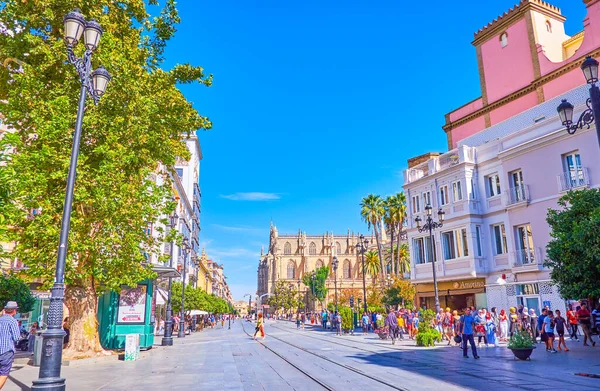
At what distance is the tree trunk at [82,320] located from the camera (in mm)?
15266

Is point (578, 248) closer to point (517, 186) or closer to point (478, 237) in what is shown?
point (517, 186)

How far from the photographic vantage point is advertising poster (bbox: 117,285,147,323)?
18469mm

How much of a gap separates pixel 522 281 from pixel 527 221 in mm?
3384

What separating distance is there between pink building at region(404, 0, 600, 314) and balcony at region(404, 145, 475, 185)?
0.07 m

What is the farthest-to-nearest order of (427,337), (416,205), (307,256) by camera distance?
(307,256), (416,205), (427,337)

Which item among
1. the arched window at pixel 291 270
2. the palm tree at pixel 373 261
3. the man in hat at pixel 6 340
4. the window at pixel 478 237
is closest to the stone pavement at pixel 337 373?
the man in hat at pixel 6 340

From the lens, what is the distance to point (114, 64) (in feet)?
45.9

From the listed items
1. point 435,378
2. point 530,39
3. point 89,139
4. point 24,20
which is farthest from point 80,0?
point 530,39

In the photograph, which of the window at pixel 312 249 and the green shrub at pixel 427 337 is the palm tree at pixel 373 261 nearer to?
the green shrub at pixel 427 337

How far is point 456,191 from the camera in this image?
93.9ft

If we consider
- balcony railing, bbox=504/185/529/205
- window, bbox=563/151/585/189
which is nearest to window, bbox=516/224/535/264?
balcony railing, bbox=504/185/529/205

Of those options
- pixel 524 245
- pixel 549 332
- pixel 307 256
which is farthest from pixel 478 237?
pixel 307 256

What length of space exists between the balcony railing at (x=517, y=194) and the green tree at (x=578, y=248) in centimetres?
874

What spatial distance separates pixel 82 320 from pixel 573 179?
2384cm
